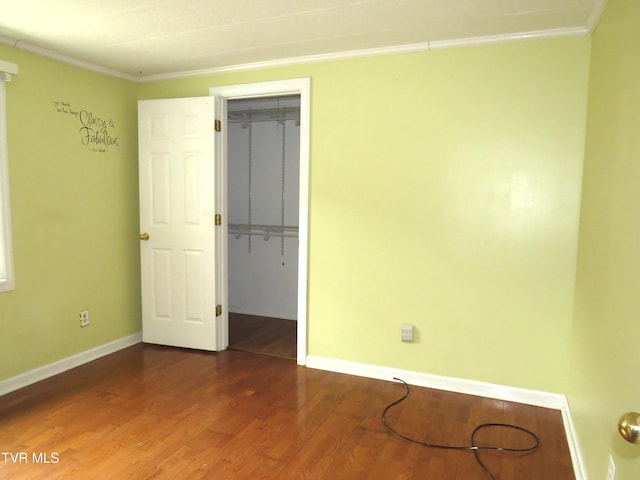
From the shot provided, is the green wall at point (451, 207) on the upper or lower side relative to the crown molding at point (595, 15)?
lower

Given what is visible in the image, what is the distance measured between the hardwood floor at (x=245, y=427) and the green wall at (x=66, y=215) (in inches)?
14.7

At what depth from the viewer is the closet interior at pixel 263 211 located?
450 cm

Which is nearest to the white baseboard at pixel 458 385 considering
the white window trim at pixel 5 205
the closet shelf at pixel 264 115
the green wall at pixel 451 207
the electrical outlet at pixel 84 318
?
the green wall at pixel 451 207

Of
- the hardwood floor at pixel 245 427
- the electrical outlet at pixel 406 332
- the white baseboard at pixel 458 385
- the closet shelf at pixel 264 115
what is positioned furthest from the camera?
the closet shelf at pixel 264 115

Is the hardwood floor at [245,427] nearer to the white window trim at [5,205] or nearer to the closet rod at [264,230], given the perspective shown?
the white window trim at [5,205]

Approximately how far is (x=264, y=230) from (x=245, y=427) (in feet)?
8.24

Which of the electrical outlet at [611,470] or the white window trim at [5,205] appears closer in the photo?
the electrical outlet at [611,470]

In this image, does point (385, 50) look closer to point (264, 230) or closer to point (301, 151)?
point (301, 151)

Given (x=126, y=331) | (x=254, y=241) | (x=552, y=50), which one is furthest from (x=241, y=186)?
(x=552, y=50)

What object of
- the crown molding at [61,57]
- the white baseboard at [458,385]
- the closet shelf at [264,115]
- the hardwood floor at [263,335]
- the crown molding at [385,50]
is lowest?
the hardwood floor at [263,335]

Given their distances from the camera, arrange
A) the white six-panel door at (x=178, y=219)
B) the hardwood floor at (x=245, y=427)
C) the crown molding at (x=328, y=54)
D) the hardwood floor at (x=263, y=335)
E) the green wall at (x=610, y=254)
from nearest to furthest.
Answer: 1. the green wall at (x=610, y=254)
2. the hardwood floor at (x=245, y=427)
3. the crown molding at (x=328, y=54)
4. the white six-panel door at (x=178, y=219)
5. the hardwood floor at (x=263, y=335)

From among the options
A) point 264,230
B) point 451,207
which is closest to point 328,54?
point 451,207

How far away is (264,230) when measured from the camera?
4688mm

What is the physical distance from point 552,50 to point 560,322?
5.37 feet
